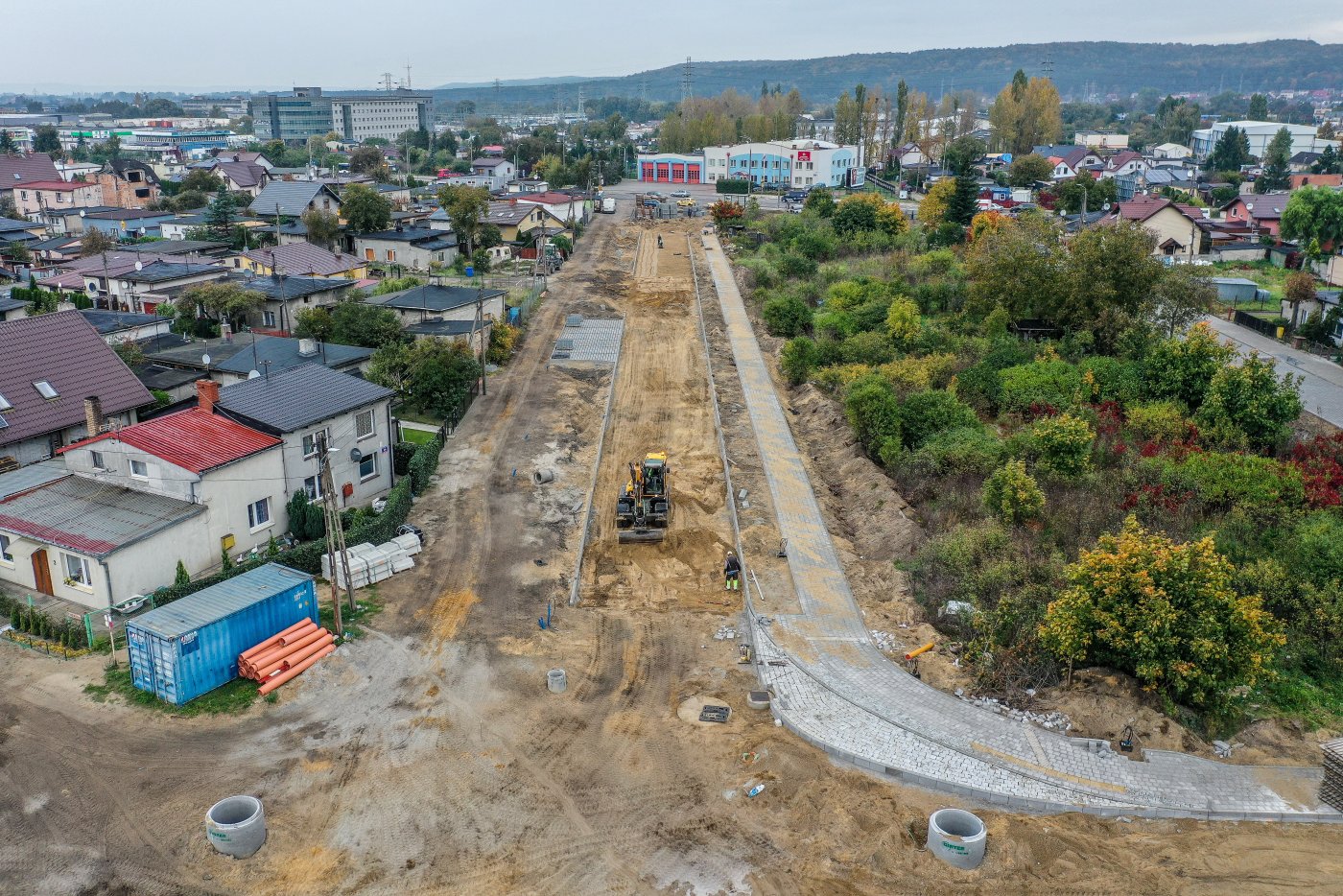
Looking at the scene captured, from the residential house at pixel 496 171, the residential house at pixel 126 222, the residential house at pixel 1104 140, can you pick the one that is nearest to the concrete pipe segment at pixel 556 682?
the residential house at pixel 126 222

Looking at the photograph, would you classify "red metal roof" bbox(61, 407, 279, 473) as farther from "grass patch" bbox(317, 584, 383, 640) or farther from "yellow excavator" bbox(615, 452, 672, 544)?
"yellow excavator" bbox(615, 452, 672, 544)

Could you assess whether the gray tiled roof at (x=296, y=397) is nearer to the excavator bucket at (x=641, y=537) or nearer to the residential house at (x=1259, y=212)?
the excavator bucket at (x=641, y=537)

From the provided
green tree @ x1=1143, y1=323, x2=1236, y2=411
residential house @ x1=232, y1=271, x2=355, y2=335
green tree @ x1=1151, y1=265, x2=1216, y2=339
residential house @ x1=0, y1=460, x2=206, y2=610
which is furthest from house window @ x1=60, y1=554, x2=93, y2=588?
green tree @ x1=1151, y1=265, x2=1216, y2=339

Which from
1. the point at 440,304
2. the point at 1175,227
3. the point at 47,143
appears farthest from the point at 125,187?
the point at 1175,227

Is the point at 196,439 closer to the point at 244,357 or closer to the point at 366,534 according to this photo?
the point at 366,534

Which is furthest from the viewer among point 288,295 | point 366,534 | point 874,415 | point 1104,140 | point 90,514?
point 1104,140

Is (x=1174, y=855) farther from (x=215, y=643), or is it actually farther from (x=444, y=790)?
(x=215, y=643)
